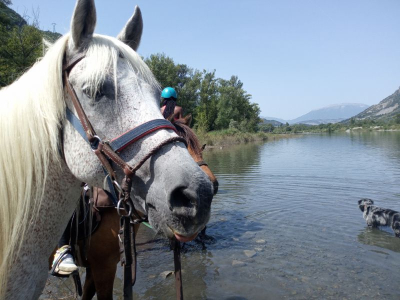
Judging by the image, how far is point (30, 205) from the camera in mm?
1863

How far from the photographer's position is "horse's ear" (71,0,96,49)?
1.72m

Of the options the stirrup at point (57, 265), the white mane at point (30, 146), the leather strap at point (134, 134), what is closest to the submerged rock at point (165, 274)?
the stirrup at point (57, 265)

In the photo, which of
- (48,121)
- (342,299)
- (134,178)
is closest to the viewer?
(134,178)

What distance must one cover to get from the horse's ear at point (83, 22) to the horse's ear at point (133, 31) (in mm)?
383

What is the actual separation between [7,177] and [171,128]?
1.17 m

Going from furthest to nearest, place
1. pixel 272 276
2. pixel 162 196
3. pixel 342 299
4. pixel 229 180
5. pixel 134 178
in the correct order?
pixel 229 180 < pixel 272 276 < pixel 342 299 < pixel 134 178 < pixel 162 196

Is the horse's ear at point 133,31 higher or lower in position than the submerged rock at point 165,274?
higher

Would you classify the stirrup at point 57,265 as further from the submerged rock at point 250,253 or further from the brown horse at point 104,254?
the submerged rock at point 250,253

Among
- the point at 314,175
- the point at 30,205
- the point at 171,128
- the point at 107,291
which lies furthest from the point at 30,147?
the point at 314,175

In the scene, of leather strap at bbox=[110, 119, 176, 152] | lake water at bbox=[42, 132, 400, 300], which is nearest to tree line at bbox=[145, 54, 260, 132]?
lake water at bbox=[42, 132, 400, 300]

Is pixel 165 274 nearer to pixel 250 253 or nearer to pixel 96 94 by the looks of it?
pixel 250 253

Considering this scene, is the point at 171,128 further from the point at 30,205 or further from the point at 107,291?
the point at 107,291

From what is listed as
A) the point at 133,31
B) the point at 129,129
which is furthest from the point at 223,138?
the point at 129,129

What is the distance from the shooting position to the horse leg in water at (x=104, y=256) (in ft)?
11.6
